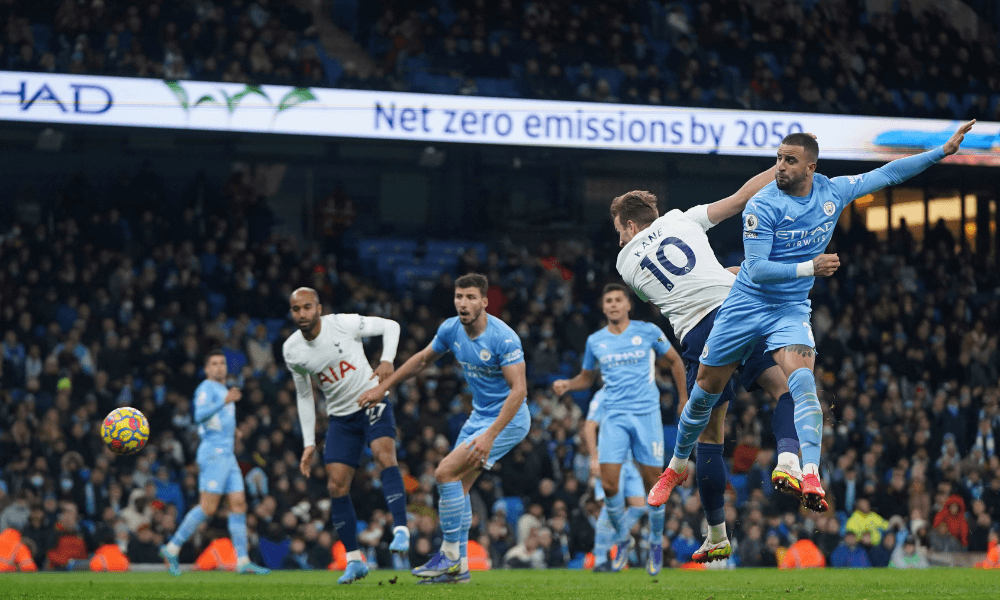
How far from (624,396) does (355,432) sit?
2.87 metres

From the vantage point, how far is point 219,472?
41.7 feet

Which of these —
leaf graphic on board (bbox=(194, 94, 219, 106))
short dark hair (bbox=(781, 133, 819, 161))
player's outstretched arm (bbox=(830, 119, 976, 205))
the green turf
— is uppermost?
leaf graphic on board (bbox=(194, 94, 219, 106))

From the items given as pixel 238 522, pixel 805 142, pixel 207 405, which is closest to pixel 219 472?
pixel 238 522

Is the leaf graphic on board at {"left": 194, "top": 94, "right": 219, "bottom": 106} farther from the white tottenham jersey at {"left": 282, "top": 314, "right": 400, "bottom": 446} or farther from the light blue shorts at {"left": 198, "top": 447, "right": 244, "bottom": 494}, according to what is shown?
the white tottenham jersey at {"left": 282, "top": 314, "right": 400, "bottom": 446}

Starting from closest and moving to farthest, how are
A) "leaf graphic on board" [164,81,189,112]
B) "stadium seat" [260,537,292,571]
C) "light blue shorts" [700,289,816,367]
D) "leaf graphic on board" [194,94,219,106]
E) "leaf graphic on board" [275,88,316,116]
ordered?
1. "light blue shorts" [700,289,816,367]
2. "stadium seat" [260,537,292,571]
3. "leaf graphic on board" [164,81,189,112]
4. "leaf graphic on board" [194,94,219,106]
5. "leaf graphic on board" [275,88,316,116]

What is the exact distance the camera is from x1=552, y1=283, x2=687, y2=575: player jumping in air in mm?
11352

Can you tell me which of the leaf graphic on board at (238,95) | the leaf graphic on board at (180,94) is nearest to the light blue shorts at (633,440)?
the leaf graphic on board at (238,95)

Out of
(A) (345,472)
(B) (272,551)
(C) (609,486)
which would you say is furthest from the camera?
(B) (272,551)

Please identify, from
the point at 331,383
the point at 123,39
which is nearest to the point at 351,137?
the point at 123,39

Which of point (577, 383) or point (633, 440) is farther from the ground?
point (577, 383)

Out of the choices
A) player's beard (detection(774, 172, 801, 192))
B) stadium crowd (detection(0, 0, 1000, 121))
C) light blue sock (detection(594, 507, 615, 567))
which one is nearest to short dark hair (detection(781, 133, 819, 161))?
player's beard (detection(774, 172, 801, 192))

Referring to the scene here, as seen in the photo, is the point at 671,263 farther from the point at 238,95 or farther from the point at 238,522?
the point at 238,95

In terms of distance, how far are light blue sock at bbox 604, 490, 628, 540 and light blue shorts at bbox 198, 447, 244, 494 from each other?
4.19 meters

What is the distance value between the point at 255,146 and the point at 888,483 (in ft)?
45.7
